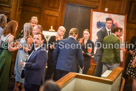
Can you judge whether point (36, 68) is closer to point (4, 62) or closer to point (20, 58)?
point (4, 62)

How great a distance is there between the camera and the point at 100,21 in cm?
738

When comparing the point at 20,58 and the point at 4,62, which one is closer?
the point at 4,62

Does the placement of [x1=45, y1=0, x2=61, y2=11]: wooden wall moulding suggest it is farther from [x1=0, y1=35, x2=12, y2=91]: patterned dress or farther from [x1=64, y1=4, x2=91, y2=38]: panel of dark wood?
[x1=0, y1=35, x2=12, y2=91]: patterned dress

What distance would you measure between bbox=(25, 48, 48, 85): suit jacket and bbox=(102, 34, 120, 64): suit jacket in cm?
227

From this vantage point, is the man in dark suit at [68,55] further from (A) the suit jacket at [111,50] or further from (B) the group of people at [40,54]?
(A) the suit jacket at [111,50]

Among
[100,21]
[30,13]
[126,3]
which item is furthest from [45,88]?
[126,3]

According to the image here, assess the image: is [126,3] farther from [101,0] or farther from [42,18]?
[42,18]

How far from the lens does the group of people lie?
3.61 meters

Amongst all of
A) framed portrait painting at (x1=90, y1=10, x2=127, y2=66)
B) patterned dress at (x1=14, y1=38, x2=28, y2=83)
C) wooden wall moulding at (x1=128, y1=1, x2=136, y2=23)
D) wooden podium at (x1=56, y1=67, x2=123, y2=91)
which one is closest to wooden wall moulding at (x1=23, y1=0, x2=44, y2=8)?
framed portrait painting at (x1=90, y1=10, x2=127, y2=66)

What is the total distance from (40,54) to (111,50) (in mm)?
2417

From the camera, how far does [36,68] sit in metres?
3.55

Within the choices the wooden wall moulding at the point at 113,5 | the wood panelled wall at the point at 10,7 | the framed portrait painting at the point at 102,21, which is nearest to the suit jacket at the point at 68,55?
the wood panelled wall at the point at 10,7

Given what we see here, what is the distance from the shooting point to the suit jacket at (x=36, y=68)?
3553mm

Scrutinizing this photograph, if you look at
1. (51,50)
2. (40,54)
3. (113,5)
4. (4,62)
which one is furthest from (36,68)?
(113,5)
